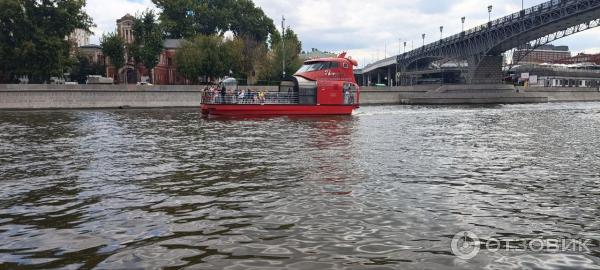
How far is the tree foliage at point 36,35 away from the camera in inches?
2388

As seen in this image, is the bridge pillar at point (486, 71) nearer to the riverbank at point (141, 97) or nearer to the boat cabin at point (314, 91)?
the riverbank at point (141, 97)

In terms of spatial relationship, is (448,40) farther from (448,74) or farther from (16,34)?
(16,34)

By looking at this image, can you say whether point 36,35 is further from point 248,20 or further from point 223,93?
point 248,20

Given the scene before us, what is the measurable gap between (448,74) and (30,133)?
14636 cm

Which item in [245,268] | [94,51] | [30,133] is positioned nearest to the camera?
[245,268]

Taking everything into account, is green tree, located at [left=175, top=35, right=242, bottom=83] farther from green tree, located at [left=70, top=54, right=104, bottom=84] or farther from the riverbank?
green tree, located at [left=70, top=54, right=104, bottom=84]

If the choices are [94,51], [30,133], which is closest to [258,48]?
[94,51]

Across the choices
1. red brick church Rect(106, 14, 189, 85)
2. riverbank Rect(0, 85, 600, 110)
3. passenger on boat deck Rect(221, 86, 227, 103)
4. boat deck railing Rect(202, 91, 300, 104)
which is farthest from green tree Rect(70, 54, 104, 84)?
passenger on boat deck Rect(221, 86, 227, 103)

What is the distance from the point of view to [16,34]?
206 ft

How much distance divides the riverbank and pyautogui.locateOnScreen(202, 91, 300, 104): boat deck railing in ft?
77.4

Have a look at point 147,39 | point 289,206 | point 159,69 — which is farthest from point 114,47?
point 289,206

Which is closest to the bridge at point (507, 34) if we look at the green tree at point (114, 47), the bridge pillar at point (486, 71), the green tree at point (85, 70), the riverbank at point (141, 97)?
the bridge pillar at point (486, 71)

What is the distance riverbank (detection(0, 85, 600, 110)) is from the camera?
57.7m

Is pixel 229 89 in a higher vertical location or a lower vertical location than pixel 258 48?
lower
